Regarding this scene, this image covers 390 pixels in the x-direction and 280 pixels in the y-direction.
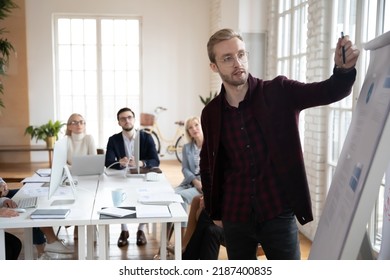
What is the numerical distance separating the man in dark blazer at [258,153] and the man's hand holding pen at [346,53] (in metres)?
0.18

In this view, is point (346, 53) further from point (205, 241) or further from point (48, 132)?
point (48, 132)

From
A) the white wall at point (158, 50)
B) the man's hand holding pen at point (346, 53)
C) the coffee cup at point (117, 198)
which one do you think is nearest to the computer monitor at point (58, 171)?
the coffee cup at point (117, 198)

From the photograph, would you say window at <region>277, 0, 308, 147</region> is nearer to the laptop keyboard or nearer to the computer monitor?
the computer monitor

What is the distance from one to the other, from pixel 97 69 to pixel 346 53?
809 cm

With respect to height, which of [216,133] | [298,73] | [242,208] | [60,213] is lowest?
[60,213]

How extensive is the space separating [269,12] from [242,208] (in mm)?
4469

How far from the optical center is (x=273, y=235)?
70.8 inches

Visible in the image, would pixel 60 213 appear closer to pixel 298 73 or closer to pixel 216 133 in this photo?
pixel 216 133

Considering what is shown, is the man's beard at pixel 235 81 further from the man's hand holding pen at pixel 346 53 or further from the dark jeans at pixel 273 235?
the dark jeans at pixel 273 235

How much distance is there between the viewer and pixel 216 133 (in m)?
1.91

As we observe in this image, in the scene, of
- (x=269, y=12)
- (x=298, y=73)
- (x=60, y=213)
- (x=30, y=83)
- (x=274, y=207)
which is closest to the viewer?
(x=274, y=207)

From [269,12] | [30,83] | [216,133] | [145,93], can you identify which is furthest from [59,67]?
[216,133]

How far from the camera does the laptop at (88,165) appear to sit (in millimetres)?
3867

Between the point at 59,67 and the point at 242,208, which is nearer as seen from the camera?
the point at 242,208
